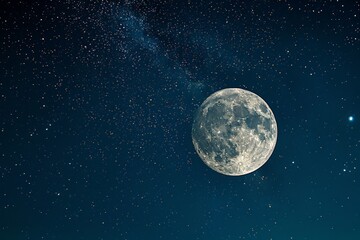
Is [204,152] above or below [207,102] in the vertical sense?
below

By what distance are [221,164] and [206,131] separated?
85 cm

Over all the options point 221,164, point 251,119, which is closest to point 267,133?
point 251,119

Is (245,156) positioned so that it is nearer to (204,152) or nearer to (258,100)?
(204,152)

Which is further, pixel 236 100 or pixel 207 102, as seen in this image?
pixel 207 102

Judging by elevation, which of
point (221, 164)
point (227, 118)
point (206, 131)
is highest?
point (227, 118)

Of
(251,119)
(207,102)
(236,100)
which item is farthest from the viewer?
(207,102)

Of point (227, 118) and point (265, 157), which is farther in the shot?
point (265, 157)

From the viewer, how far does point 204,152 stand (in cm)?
753

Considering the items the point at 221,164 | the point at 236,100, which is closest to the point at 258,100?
the point at 236,100

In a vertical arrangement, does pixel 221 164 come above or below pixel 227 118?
below

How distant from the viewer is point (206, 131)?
23.9 ft

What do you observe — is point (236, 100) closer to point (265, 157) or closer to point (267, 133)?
point (267, 133)

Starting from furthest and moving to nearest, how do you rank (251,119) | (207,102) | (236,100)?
(207,102)
(236,100)
(251,119)

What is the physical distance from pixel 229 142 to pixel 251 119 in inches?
26.9
